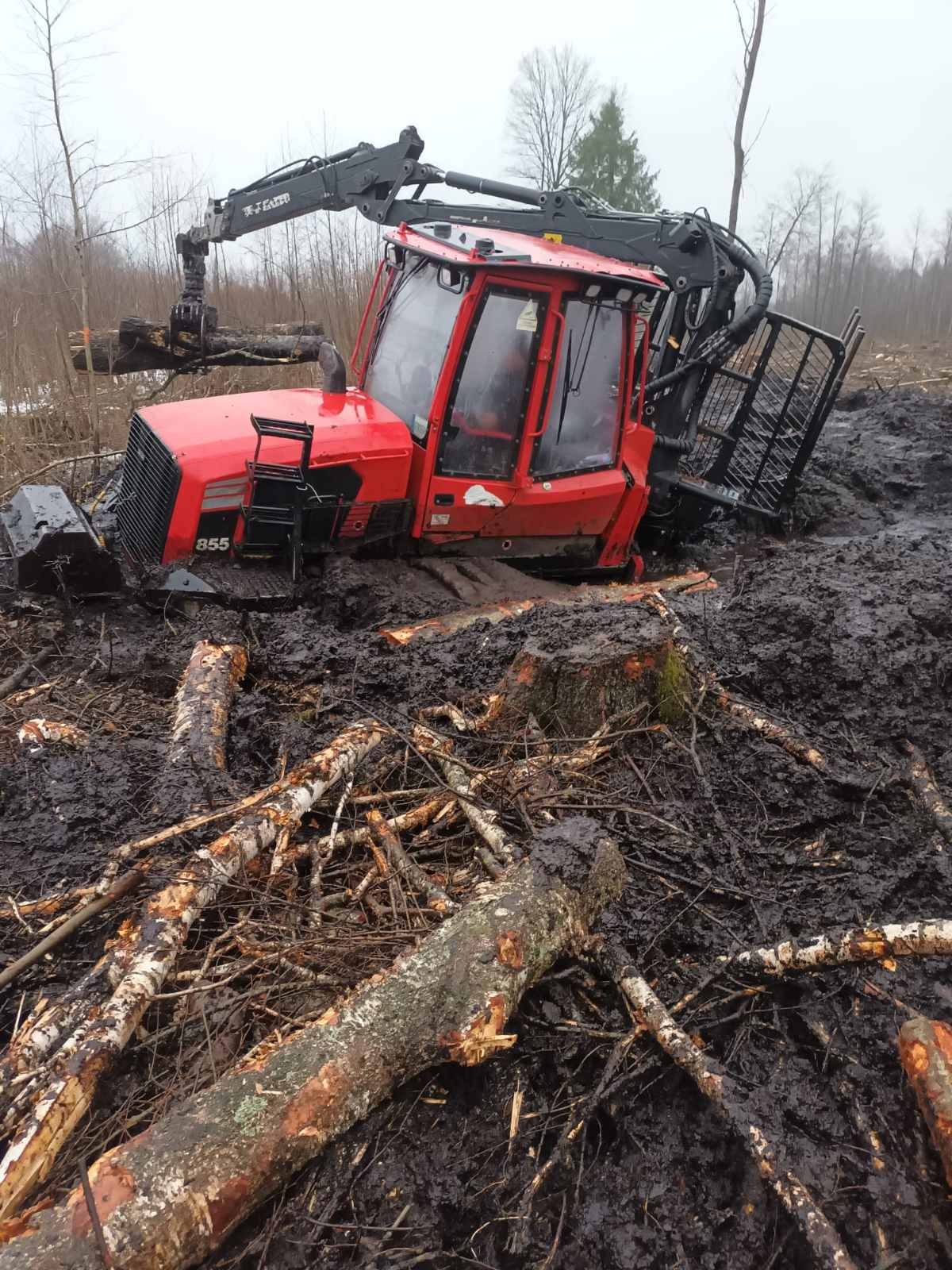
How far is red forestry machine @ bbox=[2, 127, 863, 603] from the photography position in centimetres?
463

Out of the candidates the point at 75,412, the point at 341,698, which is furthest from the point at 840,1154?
the point at 75,412

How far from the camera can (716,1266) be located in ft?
6.63

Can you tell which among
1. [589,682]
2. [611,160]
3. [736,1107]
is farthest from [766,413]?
[611,160]

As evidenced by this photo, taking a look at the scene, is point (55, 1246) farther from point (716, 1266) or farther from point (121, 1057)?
point (716, 1266)

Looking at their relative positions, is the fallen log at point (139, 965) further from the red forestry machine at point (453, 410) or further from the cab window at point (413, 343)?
the cab window at point (413, 343)

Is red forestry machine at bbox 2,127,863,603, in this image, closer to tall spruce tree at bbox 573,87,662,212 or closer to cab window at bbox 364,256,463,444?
cab window at bbox 364,256,463,444

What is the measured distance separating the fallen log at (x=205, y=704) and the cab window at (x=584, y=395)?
7.95ft

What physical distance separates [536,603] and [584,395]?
147 centimetres

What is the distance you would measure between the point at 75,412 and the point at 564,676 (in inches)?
321

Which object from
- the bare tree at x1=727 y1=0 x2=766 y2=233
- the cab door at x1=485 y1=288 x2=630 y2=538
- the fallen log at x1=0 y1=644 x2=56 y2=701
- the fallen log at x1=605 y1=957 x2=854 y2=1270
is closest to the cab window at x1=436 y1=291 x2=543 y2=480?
the cab door at x1=485 y1=288 x2=630 y2=538

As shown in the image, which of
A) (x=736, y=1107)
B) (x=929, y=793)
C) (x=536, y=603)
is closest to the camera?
(x=736, y=1107)

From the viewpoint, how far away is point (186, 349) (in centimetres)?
614

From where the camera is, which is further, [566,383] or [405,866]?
[566,383]

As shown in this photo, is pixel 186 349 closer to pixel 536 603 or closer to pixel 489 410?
pixel 489 410
